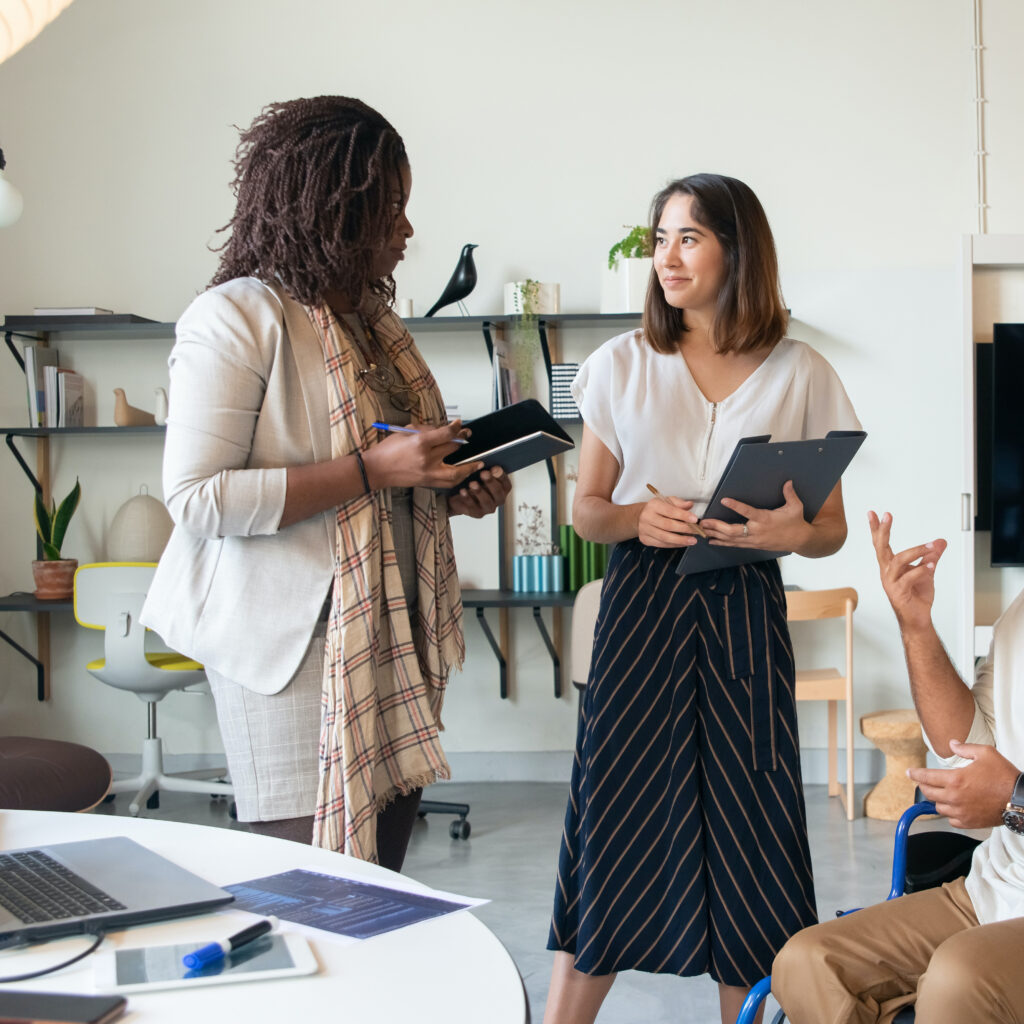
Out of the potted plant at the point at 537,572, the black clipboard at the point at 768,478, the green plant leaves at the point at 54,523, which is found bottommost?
the potted plant at the point at 537,572

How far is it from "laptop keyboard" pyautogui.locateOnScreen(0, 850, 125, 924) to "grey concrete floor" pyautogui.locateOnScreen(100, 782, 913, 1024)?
1.37 m

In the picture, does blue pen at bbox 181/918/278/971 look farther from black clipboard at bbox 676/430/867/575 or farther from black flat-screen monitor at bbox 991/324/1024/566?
black flat-screen monitor at bbox 991/324/1024/566

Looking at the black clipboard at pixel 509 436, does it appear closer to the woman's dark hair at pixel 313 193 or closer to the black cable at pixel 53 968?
the woman's dark hair at pixel 313 193

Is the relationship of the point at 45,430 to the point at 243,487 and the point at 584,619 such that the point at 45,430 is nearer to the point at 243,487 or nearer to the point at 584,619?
the point at 584,619

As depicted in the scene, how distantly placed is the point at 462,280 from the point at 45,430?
1683mm

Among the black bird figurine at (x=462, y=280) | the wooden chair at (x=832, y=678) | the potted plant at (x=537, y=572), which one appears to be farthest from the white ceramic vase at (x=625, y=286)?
the wooden chair at (x=832, y=678)

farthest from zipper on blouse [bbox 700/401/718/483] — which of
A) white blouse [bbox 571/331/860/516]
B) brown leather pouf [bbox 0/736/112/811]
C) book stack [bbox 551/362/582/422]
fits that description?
book stack [bbox 551/362/582/422]

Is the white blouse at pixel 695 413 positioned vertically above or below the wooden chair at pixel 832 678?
above

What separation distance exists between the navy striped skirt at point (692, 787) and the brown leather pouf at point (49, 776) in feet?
5.03

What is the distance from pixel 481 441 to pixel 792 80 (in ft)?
10.3

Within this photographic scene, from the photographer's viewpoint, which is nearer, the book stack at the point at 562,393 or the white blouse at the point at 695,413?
the white blouse at the point at 695,413

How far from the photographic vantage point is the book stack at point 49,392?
4219 millimetres

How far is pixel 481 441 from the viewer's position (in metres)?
1.73

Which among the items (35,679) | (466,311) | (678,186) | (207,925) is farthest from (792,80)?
(207,925)
